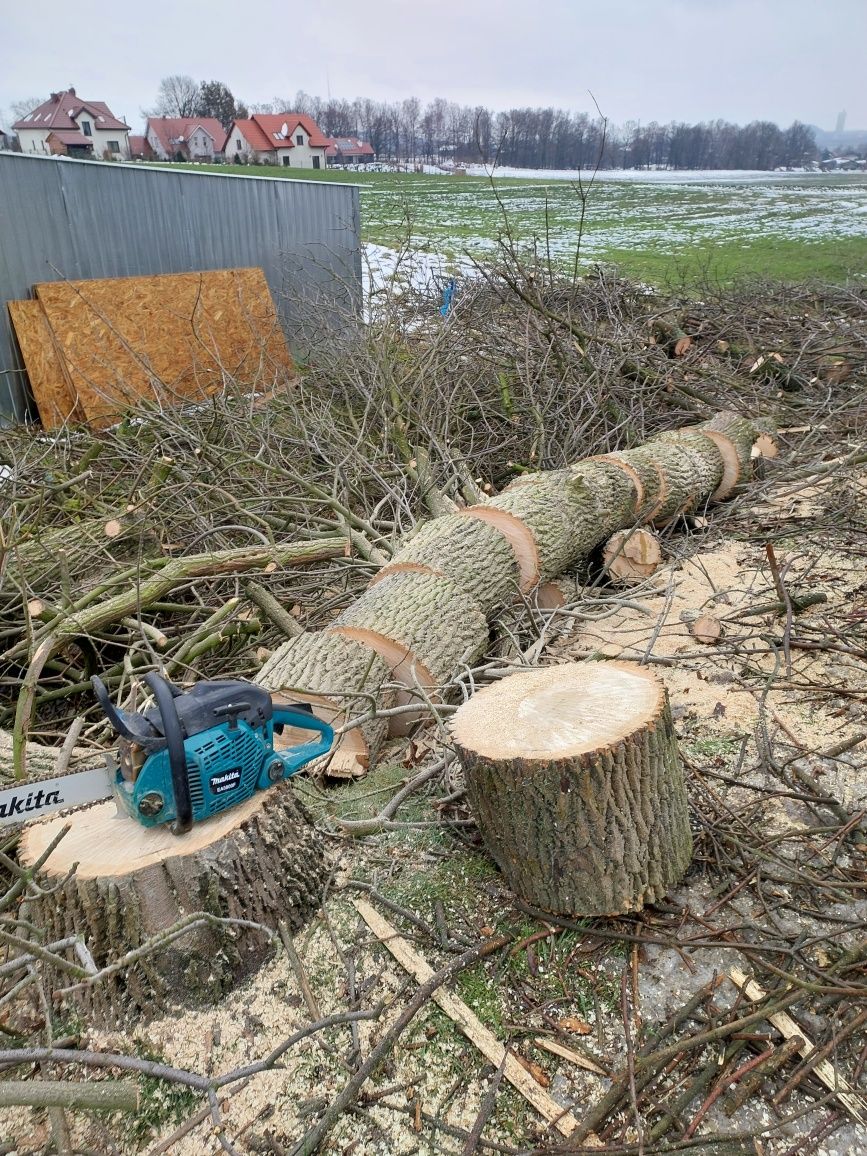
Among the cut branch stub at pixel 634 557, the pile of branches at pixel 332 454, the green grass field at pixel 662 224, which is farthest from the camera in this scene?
the green grass field at pixel 662 224

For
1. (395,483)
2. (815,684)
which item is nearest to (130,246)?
(395,483)

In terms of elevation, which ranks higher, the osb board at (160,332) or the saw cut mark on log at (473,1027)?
the osb board at (160,332)

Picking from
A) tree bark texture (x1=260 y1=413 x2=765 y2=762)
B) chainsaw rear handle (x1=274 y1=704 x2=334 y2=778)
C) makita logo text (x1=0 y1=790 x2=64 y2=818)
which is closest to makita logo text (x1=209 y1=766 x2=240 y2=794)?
chainsaw rear handle (x1=274 y1=704 x2=334 y2=778)

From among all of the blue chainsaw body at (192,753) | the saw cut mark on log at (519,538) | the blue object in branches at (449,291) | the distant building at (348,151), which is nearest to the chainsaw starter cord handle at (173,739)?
the blue chainsaw body at (192,753)

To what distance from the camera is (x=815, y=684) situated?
132 inches

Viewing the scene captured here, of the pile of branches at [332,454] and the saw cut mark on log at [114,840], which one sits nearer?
the saw cut mark on log at [114,840]

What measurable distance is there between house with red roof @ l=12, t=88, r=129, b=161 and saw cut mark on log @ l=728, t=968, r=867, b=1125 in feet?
245

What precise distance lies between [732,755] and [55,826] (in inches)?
92.0

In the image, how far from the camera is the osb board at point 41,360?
762 cm

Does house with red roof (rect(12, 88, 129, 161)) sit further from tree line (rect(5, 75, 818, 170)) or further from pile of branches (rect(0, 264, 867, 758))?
pile of branches (rect(0, 264, 867, 758))

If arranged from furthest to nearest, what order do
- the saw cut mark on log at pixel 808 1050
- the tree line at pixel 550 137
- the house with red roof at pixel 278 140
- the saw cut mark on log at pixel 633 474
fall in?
the house with red roof at pixel 278 140 → the tree line at pixel 550 137 → the saw cut mark on log at pixel 633 474 → the saw cut mark on log at pixel 808 1050

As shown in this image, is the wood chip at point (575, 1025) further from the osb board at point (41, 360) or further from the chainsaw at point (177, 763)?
the osb board at point (41, 360)

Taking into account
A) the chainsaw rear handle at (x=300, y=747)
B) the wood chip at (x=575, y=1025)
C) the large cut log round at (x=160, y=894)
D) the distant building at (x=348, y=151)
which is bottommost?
the wood chip at (x=575, y=1025)

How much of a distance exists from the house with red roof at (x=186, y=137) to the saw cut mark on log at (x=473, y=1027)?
73.0 m
